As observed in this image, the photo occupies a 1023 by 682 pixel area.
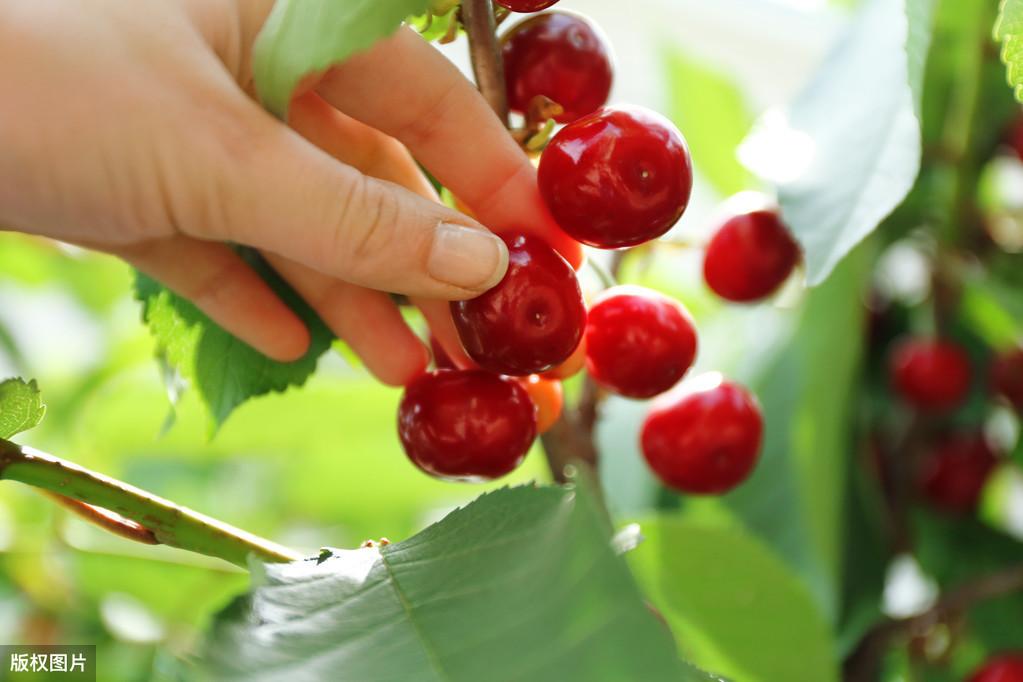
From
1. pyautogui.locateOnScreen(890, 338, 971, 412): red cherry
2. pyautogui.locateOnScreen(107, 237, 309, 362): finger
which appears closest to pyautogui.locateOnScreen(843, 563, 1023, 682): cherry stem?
pyautogui.locateOnScreen(890, 338, 971, 412): red cherry

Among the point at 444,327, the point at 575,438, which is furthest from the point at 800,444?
the point at 444,327

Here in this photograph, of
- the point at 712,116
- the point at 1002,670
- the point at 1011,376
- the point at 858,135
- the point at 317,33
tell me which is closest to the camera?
the point at 317,33

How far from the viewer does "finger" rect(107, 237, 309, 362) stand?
51 cm

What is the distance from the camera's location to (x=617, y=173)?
1.36 feet

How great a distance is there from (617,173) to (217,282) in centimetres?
21

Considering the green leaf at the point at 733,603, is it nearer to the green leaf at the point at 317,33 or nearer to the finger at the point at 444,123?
the finger at the point at 444,123

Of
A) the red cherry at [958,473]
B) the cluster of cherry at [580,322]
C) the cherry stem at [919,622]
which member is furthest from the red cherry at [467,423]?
the red cherry at [958,473]

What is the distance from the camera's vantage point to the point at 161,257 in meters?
0.51

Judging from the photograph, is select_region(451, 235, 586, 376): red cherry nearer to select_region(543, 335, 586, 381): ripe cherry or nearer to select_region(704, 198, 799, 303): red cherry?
select_region(543, 335, 586, 381): ripe cherry

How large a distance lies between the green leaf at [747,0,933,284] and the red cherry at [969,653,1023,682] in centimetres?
32

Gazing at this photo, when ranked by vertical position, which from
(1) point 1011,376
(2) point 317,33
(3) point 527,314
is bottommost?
(1) point 1011,376

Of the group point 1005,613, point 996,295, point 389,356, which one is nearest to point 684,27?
point 996,295

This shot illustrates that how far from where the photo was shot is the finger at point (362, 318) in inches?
20.7

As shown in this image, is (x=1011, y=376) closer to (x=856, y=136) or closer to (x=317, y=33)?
(x=856, y=136)
